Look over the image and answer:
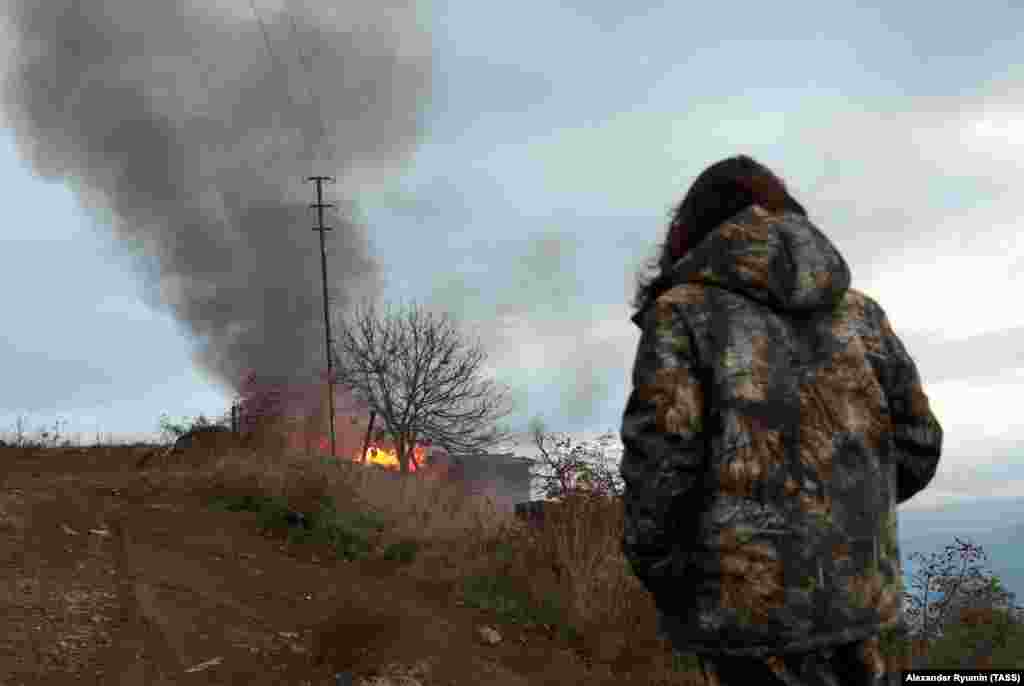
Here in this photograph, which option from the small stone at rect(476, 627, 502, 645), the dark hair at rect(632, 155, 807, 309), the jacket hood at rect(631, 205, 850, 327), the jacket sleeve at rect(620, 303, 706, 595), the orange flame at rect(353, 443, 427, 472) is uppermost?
the orange flame at rect(353, 443, 427, 472)

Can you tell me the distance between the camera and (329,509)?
39.3ft

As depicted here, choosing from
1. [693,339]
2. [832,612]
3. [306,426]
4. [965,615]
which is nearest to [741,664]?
[832,612]

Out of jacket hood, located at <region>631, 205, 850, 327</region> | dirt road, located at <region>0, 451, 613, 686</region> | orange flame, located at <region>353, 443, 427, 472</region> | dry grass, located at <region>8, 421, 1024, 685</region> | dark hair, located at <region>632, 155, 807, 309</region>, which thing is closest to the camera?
jacket hood, located at <region>631, 205, 850, 327</region>

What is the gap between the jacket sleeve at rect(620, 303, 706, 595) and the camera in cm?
346

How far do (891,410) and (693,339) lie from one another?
89 centimetres

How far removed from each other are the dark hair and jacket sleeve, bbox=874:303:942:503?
595mm

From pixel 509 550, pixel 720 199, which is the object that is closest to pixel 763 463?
pixel 720 199

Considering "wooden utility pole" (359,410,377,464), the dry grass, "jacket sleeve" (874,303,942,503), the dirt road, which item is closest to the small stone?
the dirt road

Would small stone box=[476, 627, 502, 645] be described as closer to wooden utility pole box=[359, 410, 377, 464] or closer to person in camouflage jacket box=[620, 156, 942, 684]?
person in camouflage jacket box=[620, 156, 942, 684]

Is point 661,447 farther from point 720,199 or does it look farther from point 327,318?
point 327,318

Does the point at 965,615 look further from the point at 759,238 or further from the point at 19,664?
the point at 19,664

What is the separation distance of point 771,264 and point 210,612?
670cm

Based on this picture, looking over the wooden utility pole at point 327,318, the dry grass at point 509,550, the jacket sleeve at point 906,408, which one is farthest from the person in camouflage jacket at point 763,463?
the wooden utility pole at point 327,318

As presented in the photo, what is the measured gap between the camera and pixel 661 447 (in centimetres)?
345
